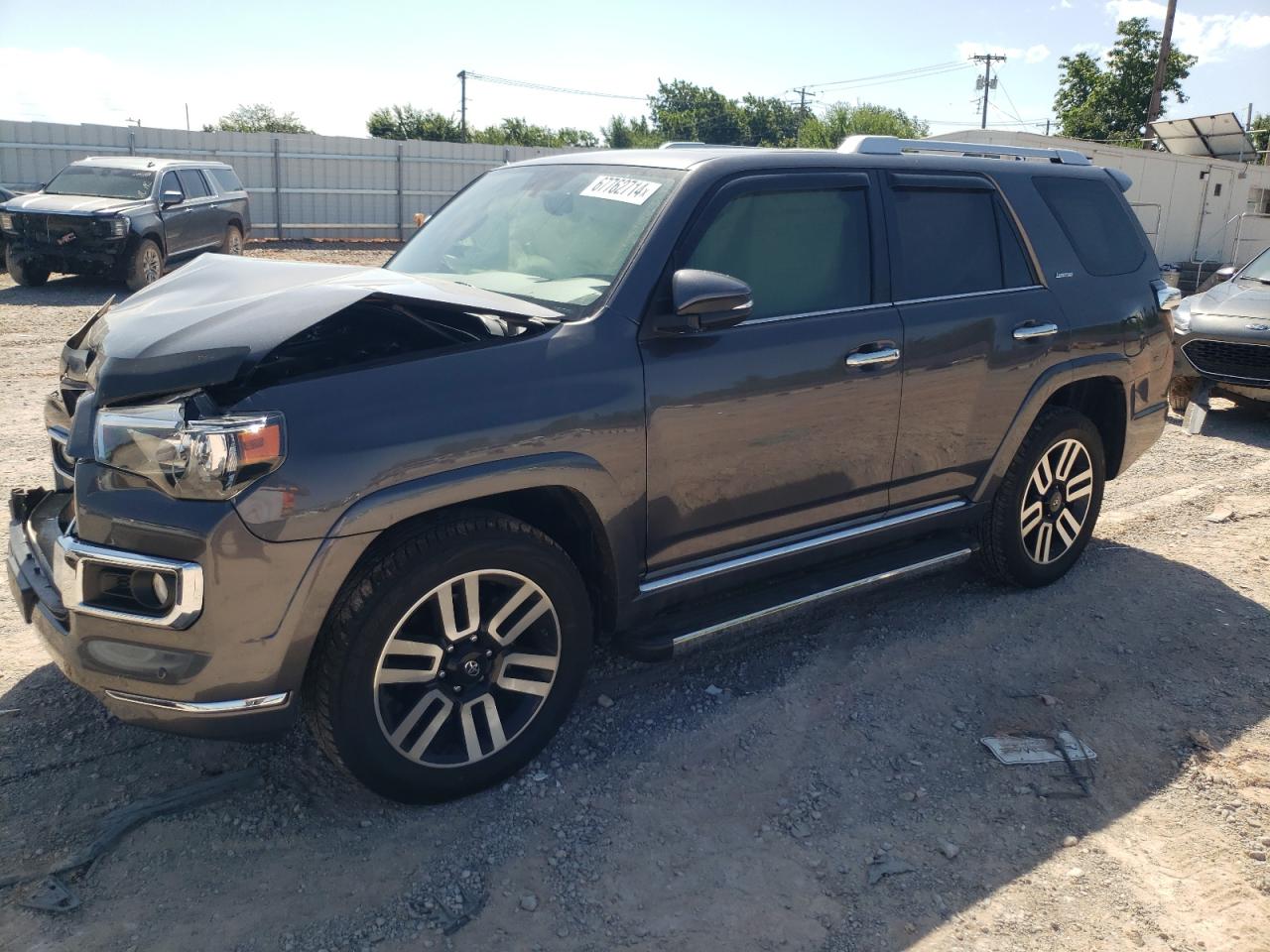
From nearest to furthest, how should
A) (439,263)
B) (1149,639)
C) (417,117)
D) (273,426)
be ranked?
1. (273,426)
2. (439,263)
3. (1149,639)
4. (417,117)

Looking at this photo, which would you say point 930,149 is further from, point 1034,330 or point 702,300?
point 702,300

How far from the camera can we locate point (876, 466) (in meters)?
4.10

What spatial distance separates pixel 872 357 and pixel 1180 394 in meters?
6.89

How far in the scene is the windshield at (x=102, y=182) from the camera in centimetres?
1403

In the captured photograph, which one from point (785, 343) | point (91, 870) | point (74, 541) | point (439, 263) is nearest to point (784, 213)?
point (785, 343)

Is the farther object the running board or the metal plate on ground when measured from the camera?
the metal plate on ground

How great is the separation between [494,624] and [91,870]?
1281mm

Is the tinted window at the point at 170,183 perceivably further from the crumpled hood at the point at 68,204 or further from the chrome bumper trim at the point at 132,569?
the chrome bumper trim at the point at 132,569

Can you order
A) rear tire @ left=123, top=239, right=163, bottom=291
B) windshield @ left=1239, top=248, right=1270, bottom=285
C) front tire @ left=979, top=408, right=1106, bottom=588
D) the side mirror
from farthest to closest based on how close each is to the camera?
rear tire @ left=123, top=239, right=163, bottom=291 < windshield @ left=1239, top=248, right=1270, bottom=285 < front tire @ left=979, top=408, right=1106, bottom=588 < the side mirror

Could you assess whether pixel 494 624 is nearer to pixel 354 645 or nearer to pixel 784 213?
pixel 354 645

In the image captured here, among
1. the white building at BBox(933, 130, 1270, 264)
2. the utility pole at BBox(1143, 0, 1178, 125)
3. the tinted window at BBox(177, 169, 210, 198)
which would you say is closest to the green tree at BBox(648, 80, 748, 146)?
the utility pole at BBox(1143, 0, 1178, 125)

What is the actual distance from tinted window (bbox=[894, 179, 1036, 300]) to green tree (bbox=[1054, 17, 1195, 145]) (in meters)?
45.5

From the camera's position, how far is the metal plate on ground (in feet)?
11.9

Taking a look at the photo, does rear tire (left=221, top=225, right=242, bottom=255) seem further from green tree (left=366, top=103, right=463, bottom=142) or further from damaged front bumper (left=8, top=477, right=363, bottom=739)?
green tree (left=366, top=103, right=463, bottom=142)
